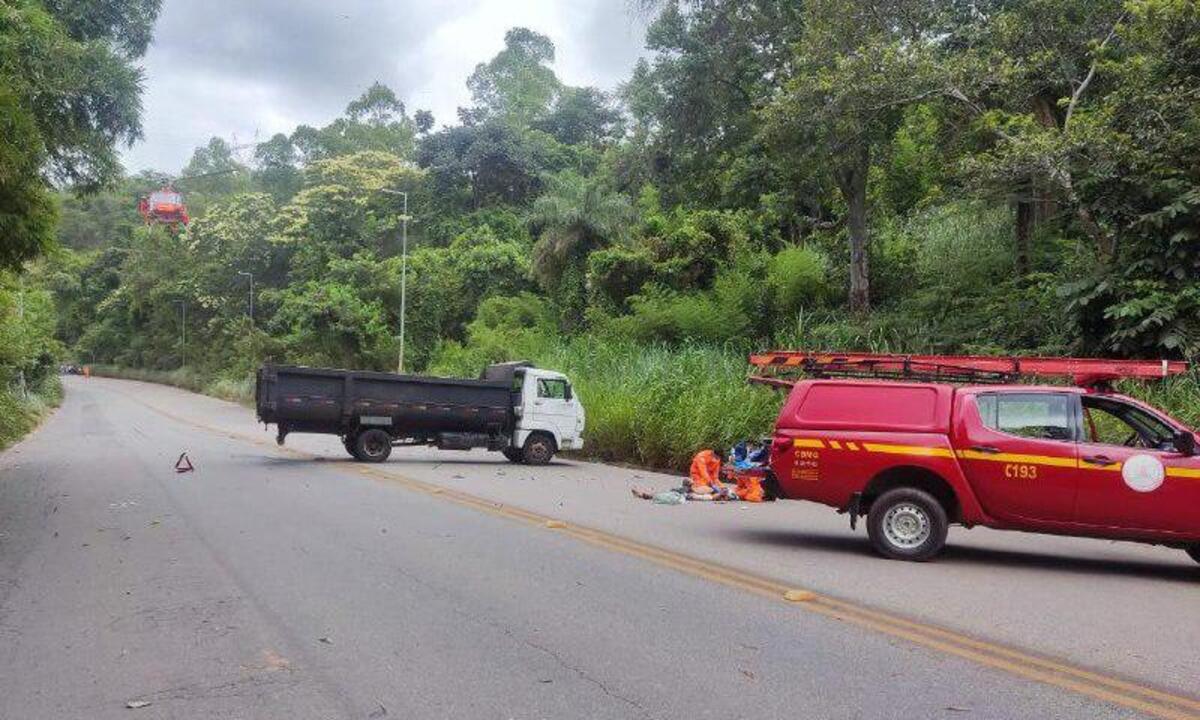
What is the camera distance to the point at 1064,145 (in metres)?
16.8

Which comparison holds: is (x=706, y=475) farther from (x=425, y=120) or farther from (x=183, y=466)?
(x=425, y=120)

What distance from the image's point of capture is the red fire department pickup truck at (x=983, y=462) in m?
8.25

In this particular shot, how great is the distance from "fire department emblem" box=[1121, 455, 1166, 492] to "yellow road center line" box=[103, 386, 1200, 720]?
63.1 inches

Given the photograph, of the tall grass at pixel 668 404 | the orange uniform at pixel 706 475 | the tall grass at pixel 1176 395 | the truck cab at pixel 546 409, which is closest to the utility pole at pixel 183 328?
the tall grass at pixel 668 404

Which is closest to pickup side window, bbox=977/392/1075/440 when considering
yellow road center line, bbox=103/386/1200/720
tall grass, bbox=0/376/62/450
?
yellow road center line, bbox=103/386/1200/720

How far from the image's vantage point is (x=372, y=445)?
65.5ft

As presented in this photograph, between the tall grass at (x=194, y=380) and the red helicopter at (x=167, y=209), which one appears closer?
the tall grass at (x=194, y=380)

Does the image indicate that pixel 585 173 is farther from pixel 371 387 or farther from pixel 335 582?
pixel 335 582

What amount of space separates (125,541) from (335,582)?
12.0 ft

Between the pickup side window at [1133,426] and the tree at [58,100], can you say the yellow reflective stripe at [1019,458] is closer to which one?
the pickup side window at [1133,426]

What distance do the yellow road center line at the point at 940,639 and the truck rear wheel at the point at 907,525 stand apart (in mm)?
492

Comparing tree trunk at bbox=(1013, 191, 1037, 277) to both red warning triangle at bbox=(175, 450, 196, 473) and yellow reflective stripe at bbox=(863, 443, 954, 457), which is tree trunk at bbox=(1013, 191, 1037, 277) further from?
red warning triangle at bbox=(175, 450, 196, 473)

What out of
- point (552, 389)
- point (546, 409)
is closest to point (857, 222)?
point (552, 389)

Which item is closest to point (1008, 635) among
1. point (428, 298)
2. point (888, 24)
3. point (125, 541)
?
point (125, 541)
